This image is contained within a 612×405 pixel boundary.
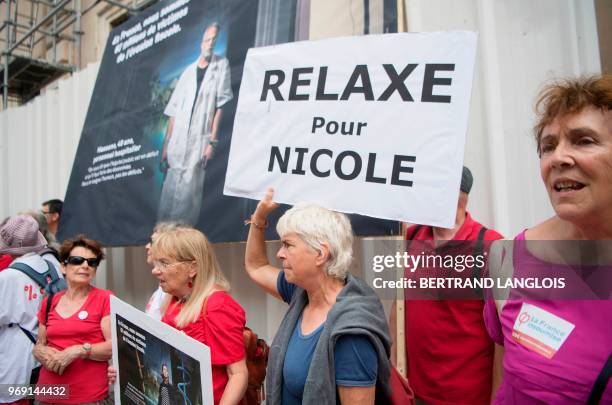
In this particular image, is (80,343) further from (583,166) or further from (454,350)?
(583,166)

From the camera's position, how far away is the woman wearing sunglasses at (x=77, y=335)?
2270 millimetres

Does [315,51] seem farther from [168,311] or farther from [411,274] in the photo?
[168,311]

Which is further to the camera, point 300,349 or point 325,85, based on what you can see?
point 325,85

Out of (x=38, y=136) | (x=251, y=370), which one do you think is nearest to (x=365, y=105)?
(x=251, y=370)

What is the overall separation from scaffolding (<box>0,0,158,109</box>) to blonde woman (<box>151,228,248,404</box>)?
458 cm

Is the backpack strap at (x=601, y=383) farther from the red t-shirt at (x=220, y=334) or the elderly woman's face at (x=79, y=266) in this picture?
the elderly woman's face at (x=79, y=266)

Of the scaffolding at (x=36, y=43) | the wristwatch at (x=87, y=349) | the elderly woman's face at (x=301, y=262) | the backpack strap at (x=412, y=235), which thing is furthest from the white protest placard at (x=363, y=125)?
the scaffolding at (x=36, y=43)

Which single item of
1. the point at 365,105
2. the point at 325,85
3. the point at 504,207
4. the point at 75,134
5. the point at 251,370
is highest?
the point at 75,134

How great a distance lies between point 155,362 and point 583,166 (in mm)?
1436

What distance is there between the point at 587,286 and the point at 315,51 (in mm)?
1396

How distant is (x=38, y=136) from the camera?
5.29 m

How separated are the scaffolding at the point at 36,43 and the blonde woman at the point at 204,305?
180 inches

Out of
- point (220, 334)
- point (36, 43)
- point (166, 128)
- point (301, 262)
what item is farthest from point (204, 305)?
point (36, 43)

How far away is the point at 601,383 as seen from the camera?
834 mm
